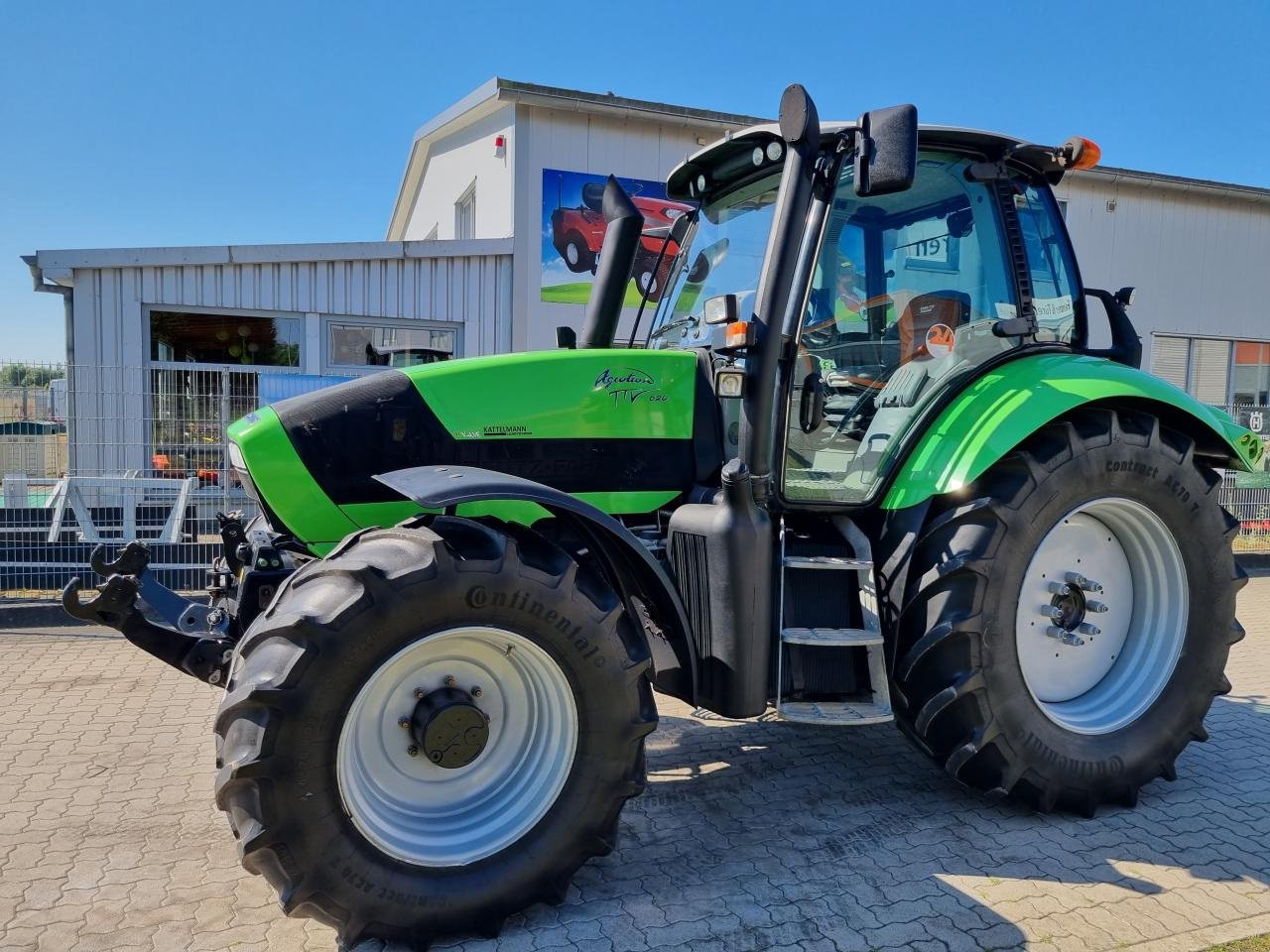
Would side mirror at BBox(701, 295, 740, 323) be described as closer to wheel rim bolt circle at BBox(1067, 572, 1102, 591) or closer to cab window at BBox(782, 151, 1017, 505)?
cab window at BBox(782, 151, 1017, 505)

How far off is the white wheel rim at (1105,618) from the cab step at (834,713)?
0.70 meters

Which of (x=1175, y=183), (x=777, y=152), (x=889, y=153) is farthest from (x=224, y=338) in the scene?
(x=1175, y=183)

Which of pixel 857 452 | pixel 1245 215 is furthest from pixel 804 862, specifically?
pixel 1245 215

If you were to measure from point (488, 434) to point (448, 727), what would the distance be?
1064 millimetres

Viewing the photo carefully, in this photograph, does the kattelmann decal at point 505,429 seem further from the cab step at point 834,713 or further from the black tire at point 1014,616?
the black tire at point 1014,616

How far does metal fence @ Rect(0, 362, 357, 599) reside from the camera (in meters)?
7.40

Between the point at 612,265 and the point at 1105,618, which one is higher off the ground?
the point at 612,265

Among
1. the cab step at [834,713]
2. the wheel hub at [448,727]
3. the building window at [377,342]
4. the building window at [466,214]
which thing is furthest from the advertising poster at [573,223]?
the wheel hub at [448,727]

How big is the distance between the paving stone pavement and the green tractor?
0.82ft

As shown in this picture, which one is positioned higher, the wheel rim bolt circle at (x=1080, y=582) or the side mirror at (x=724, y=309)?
the side mirror at (x=724, y=309)

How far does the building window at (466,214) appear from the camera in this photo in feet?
42.1

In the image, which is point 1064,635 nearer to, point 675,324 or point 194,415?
point 675,324

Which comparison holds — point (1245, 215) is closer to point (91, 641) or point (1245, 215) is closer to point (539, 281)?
point (539, 281)

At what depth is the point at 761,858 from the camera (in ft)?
10.3
